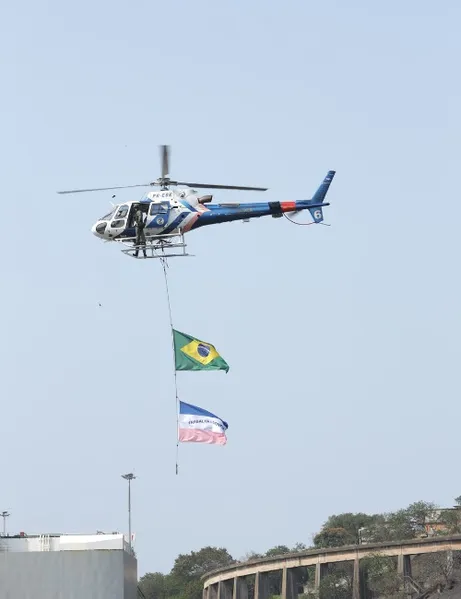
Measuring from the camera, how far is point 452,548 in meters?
126

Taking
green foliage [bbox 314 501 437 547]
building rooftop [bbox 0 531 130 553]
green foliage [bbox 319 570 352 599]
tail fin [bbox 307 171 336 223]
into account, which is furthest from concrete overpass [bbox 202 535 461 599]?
building rooftop [bbox 0 531 130 553]

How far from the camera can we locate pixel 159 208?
208ft

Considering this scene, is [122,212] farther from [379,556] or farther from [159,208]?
[379,556]

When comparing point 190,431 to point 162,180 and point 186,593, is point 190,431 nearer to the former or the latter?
point 162,180

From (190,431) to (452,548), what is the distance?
75.3m

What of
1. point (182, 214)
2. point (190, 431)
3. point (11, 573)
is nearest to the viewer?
point (11, 573)

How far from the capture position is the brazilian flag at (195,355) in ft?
195

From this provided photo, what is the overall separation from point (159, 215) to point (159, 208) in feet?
1.26

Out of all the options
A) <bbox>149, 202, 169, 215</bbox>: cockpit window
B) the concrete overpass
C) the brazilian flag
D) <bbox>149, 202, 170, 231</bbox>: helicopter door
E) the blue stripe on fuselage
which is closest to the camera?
the brazilian flag

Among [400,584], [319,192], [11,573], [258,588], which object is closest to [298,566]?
[258,588]

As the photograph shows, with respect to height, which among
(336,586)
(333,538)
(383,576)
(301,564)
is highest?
(333,538)

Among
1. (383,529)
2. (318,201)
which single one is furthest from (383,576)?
(318,201)

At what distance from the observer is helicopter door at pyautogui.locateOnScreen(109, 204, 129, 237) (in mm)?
63656

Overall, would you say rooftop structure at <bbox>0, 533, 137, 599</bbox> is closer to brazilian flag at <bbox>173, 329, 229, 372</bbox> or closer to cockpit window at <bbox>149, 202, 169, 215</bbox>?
brazilian flag at <bbox>173, 329, 229, 372</bbox>
